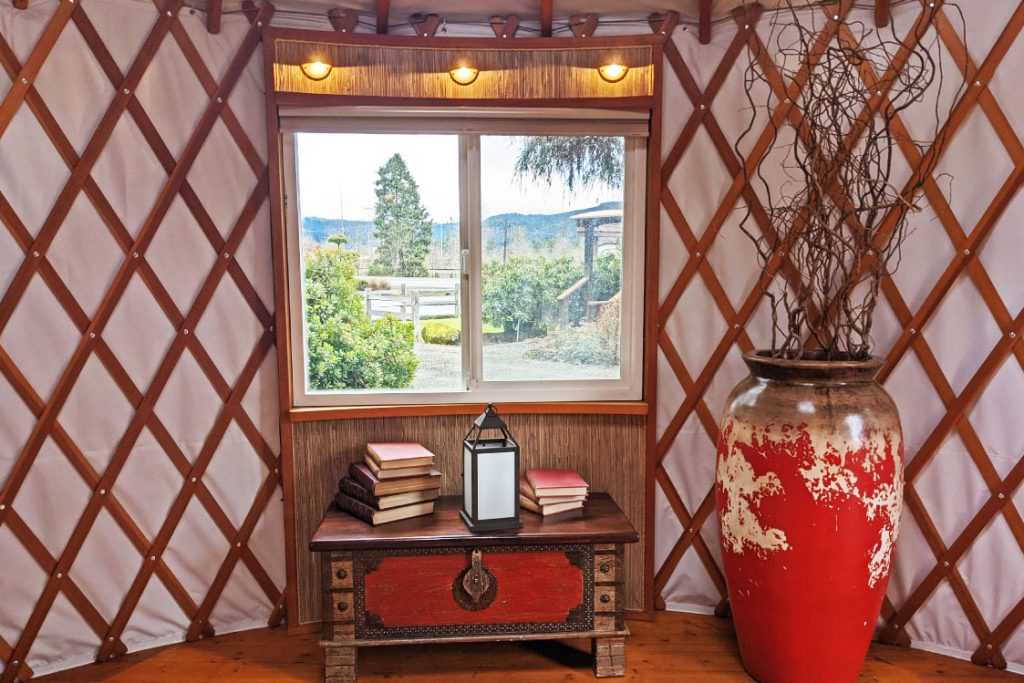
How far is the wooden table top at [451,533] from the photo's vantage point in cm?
174

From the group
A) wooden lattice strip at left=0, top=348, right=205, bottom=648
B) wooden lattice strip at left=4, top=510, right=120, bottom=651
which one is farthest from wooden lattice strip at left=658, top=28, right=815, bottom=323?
wooden lattice strip at left=4, top=510, right=120, bottom=651

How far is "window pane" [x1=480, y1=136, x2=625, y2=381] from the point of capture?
204 centimetres

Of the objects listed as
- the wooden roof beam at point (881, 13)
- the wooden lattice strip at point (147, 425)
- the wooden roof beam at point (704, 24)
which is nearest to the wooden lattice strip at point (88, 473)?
the wooden lattice strip at point (147, 425)

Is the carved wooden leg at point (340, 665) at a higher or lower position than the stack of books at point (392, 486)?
lower

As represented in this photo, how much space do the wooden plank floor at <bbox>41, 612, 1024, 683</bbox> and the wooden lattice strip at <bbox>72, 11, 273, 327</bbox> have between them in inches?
37.3

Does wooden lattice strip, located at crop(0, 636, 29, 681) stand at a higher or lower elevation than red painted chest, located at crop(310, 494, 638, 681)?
lower

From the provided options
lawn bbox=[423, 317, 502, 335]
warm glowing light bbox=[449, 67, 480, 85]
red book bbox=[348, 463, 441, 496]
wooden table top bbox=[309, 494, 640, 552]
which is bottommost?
wooden table top bbox=[309, 494, 640, 552]

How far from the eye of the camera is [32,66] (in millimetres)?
1733

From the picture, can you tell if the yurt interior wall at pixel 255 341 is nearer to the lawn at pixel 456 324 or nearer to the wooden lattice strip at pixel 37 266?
the wooden lattice strip at pixel 37 266

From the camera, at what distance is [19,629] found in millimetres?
1859

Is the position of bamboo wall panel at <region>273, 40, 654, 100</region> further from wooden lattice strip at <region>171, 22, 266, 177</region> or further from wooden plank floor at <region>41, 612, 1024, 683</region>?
wooden plank floor at <region>41, 612, 1024, 683</region>

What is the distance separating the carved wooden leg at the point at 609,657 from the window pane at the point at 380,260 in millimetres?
835

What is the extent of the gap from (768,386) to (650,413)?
0.45 meters

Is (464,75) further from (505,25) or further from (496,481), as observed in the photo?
(496,481)
